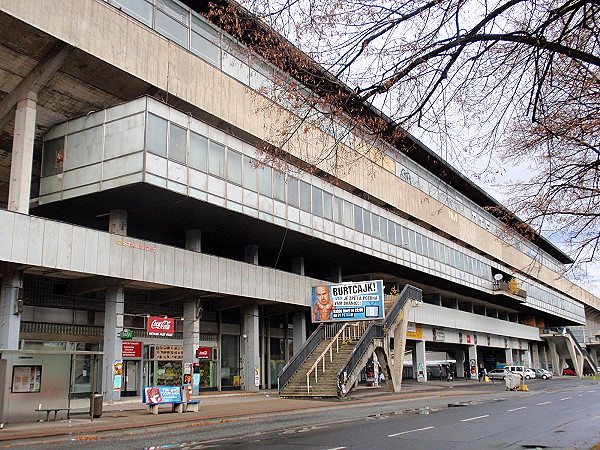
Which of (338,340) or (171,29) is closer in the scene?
(171,29)

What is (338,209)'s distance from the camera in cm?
3934

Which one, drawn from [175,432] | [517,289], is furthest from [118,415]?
[517,289]

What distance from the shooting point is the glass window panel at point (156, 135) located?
1025 inches

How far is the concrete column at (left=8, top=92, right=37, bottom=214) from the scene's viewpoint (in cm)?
2400

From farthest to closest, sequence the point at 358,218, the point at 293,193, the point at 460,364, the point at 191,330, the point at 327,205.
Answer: the point at 460,364 < the point at 358,218 < the point at 327,205 < the point at 293,193 < the point at 191,330

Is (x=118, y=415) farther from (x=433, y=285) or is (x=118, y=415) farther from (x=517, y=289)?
(x=517, y=289)

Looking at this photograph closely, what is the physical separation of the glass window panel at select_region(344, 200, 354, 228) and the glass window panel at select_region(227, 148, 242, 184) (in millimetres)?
11273

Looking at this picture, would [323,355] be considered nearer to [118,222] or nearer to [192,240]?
[192,240]

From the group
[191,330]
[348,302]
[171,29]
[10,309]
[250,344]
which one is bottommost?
[250,344]

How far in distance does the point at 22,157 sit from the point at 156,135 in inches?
218

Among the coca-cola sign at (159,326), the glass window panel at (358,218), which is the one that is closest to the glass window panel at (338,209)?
the glass window panel at (358,218)

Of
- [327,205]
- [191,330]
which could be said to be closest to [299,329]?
[327,205]

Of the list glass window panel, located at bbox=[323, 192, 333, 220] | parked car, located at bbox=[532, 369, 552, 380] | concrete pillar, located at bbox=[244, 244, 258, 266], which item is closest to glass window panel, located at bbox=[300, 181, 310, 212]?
glass window panel, located at bbox=[323, 192, 333, 220]

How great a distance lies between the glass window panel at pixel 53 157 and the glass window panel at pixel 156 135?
4.92 m
